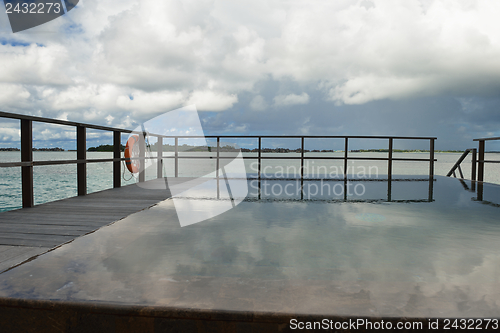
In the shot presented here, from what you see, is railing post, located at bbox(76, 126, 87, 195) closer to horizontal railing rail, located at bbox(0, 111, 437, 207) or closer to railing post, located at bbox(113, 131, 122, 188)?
horizontal railing rail, located at bbox(0, 111, 437, 207)

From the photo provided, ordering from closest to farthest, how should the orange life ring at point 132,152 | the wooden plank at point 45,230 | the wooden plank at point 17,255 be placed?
1. the wooden plank at point 17,255
2. the wooden plank at point 45,230
3. the orange life ring at point 132,152

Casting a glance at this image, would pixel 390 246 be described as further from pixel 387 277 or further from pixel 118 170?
pixel 118 170

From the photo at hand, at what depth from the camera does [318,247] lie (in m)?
1.52

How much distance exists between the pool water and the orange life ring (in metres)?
3.01

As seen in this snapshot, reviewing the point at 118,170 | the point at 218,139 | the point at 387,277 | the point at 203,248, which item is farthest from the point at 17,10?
the point at 387,277

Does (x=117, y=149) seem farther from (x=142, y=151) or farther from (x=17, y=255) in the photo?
(x=17, y=255)

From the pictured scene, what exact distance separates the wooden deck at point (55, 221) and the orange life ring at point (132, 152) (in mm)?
1570

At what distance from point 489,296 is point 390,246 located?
543mm

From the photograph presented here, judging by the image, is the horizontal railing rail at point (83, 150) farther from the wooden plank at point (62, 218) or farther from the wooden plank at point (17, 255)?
the wooden plank at point (17, 255)

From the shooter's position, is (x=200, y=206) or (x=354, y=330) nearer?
(x=354, y=330)

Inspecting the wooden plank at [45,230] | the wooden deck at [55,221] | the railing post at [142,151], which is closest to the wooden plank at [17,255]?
the wooden deck at [55,221]

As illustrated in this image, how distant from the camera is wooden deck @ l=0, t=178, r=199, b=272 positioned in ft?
5.15

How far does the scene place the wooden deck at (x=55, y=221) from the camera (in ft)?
5.15

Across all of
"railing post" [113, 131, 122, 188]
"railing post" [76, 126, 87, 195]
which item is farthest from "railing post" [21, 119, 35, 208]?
"railing post" [113, 131, 122, 188]
